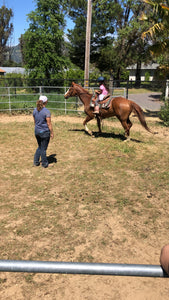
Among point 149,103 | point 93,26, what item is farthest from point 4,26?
point 149,103

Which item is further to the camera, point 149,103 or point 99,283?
point 149,103

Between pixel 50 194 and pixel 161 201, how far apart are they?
225 centimetres

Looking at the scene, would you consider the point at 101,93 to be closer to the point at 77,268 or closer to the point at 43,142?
the point at 43,142

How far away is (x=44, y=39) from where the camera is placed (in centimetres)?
1859

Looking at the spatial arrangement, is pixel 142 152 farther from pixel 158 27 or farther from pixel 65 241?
pixel 158 27

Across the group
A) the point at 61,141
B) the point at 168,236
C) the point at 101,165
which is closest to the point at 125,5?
the point at 61,141

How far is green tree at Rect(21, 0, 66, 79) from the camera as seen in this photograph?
18469 mm

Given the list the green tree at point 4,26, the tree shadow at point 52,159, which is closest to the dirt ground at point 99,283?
the tree shadow at point 52,159

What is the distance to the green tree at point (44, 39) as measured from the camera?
18.5m

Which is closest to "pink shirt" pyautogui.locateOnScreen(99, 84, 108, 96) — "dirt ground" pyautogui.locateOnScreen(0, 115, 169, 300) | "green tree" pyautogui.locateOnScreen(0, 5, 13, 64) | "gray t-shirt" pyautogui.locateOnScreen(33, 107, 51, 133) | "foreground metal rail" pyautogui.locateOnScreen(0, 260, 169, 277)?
"gray t-shirt" pyautogui.locateOnScreen(33, 107, 51, 133)

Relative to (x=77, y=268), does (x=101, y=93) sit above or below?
above

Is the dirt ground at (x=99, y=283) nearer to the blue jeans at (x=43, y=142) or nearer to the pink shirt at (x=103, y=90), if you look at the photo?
the blue jeans at (x=43, y=142)

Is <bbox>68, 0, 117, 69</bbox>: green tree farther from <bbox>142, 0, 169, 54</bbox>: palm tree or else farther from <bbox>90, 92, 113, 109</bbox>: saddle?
<bbox>90, 92, 113, 109</bbox>: saddle

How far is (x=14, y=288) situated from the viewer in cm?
266
